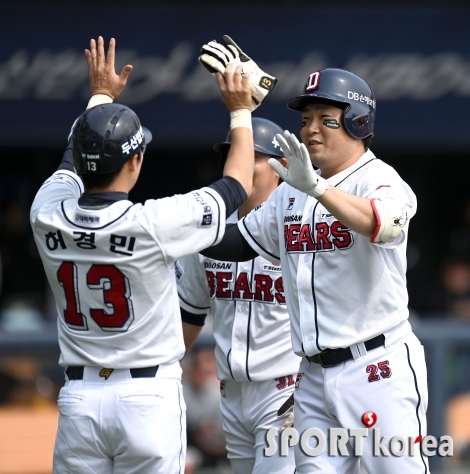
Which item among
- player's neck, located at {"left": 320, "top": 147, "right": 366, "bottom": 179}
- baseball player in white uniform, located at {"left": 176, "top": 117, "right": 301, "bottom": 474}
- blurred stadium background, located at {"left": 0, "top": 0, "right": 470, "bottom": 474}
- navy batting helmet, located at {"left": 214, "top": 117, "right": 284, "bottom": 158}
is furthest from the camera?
blurred stadium background, located at {"left": 0, "top": 0, "right": 470, "bottom": 474}

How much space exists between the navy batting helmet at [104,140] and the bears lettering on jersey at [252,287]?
1.26m

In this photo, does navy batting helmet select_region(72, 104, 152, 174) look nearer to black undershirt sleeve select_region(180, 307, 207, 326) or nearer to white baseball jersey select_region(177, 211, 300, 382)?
white baseball jersey select_region(177, 211, 300, 382)

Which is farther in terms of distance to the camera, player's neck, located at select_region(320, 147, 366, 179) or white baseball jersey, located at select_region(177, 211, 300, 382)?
white baseball jersey, located at select_region(177, 211, 300, 382)

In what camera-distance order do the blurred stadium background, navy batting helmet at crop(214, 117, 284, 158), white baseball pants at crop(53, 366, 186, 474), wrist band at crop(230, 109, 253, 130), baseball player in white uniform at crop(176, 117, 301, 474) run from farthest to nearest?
1. the blurred stadium background
2. navy batting helmet at crop(214, 117, 284, 158)
3. baseball player in white uniform at crop(176, 117, 301, 474)
4. wrist band at crop(230, 109, 253, 130)
5. white baseball pants at crop(53, 366, 186, 474)

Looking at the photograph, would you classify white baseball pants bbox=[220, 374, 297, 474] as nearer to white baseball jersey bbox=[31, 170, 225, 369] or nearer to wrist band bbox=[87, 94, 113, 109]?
white baseball jersey bbox=[31, 170, 225, 369]

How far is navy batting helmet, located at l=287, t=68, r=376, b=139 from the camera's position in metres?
3.89

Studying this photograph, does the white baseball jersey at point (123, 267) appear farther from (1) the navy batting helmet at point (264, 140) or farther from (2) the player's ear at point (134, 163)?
(1) the navy batting helmet at point (264, 140)

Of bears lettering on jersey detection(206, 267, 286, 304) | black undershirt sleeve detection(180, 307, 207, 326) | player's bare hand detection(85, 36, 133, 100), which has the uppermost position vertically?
player's bare hand detection(85, 36, 133, 100)

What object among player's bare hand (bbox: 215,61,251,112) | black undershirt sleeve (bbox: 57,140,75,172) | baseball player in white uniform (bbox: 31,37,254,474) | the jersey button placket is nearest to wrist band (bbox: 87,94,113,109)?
black undershirt sleeve (bbox: 57,140,75,172)

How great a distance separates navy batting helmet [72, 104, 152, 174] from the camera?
3.42 m

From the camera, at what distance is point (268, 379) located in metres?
4.48

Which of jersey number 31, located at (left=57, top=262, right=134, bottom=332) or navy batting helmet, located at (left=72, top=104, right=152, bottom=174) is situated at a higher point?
navy batting helmet, located at (left=72, top=104, right=152, bottom=174)

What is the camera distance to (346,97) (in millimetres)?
3887

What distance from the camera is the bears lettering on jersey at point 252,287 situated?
179 inches
